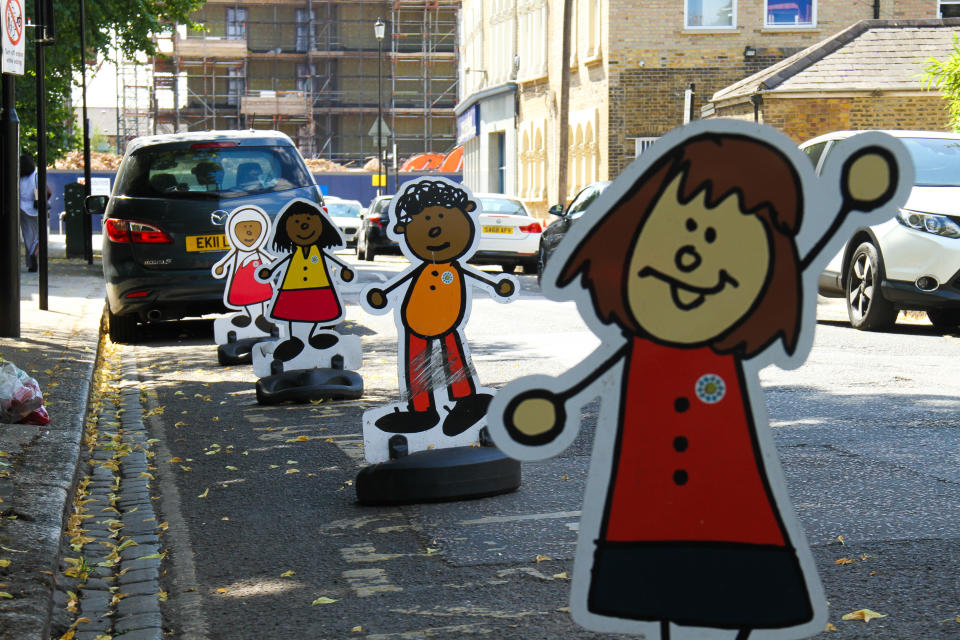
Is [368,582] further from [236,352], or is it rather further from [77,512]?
[236,352]

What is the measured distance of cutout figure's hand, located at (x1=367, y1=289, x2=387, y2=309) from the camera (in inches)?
259

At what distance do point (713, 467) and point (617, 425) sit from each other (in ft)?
0.73

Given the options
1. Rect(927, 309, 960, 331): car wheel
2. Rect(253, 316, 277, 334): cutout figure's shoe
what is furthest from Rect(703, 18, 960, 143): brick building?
Rect(253, 316, 277, 334): cutout figure's shoe

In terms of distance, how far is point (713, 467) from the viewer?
2.99 meters

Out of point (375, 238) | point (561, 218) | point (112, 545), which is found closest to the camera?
point (112, 545)

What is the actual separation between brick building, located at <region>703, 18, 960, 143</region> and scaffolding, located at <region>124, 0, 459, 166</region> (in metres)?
47.5

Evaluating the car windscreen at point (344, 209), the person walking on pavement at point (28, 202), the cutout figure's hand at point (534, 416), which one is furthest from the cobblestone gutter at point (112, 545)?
the car windscreen at point (344, 209)

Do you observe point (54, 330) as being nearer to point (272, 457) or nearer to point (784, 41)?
point (272, 457)

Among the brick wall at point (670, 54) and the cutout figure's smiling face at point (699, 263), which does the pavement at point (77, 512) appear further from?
the brick wall at point (670, 54)

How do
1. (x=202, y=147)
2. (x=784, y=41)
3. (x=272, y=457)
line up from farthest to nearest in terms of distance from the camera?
(x=784, y=41) < (x=202, y=147) < (x=272, y=457)

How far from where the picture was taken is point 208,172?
523 inches

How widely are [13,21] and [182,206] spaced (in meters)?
2.21

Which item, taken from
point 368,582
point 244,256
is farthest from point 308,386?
point 368,582

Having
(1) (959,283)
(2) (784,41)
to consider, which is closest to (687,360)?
(1) (959,283)
